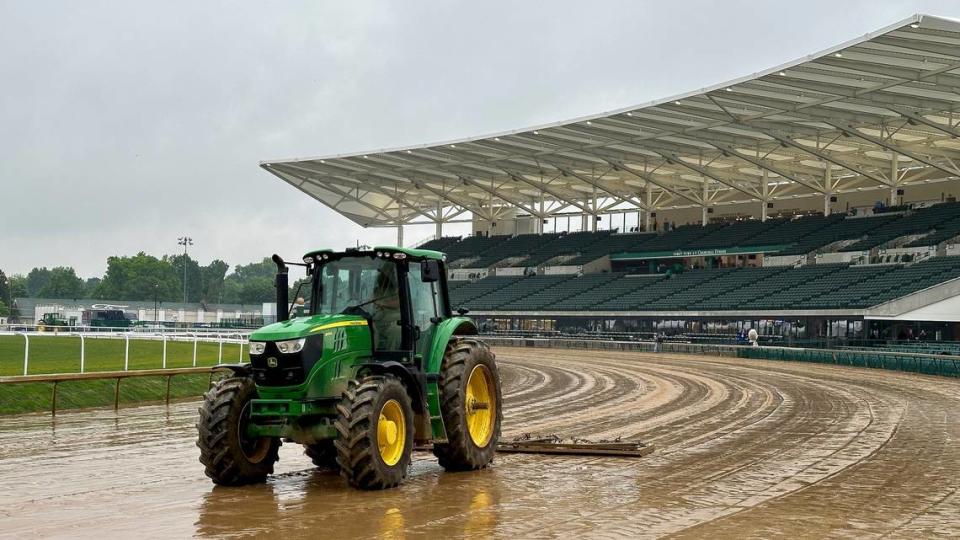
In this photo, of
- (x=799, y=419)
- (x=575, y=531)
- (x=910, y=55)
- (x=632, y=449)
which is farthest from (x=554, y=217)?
(x=575, y=531)

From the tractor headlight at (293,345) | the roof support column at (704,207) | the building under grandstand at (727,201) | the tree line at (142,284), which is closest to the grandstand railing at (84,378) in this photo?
the tractor headlight at (293,345)

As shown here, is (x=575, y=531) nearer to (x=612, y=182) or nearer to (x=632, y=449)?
(x=632, y=449)

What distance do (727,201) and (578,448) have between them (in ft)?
182

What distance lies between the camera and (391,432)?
980 cm

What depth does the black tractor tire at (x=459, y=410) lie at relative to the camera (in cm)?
1055

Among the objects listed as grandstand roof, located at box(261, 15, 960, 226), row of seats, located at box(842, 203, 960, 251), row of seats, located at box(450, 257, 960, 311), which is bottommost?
row of seats, located at box(450, 257, 960, 311)

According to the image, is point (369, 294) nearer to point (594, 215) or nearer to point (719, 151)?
point (719, 151)

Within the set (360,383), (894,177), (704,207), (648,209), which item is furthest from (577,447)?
(648,209)

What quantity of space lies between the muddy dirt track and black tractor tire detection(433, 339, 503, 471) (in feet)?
0.68

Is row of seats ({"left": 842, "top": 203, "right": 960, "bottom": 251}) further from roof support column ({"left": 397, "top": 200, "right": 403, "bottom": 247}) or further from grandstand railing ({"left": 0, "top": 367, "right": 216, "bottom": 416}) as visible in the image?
grandstand railing ({"left": 0, "top": 367, "right": 216, "bottom": 416})

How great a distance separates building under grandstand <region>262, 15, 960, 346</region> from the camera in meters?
42.8

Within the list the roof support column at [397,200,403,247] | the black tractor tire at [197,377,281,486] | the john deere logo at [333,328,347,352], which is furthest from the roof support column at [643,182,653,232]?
the black tractor tire at [197,377,281,486]

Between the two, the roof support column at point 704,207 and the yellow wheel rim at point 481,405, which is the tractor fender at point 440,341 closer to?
the yellow wheel rim at point 481,405

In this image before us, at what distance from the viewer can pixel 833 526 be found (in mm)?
8109
